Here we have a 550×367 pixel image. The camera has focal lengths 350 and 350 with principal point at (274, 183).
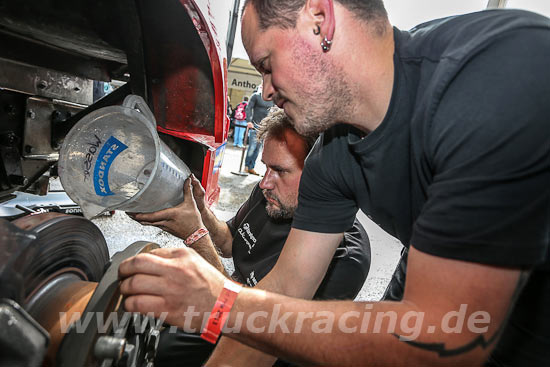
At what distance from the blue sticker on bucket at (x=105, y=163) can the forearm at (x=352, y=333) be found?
2.08ft

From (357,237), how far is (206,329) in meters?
0.75

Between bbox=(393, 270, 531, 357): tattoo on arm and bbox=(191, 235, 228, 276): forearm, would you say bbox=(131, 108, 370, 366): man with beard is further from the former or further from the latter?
bbox=(393, 270, 531, 357): tattoo on arm

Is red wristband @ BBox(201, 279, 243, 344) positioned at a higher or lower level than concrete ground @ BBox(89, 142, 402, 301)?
higher

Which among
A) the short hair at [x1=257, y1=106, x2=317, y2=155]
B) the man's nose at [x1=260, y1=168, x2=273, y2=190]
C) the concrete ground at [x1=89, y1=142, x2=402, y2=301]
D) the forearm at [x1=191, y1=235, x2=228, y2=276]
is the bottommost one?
the concrete ground at [x1=89, y1=142, x2=402, y2=301]

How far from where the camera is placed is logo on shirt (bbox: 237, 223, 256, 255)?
150 cm

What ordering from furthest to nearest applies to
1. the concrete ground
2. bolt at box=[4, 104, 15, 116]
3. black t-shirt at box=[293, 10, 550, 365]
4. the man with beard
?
the concrete ground → bolt at box=[4, 104, 15, 116] → the man with beard → black t-shirt at box=[293, 10, 550, 365]

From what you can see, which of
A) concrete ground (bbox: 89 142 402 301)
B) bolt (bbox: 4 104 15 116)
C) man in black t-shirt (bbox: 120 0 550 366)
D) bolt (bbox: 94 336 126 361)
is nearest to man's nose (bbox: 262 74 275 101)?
man in black t-shirt (bbox: 120 0 550 366)

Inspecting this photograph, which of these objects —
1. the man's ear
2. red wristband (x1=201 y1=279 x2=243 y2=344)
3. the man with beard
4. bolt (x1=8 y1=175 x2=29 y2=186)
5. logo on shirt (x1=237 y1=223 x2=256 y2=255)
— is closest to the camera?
red wristband (x1=201 y1=279 x2=243 y2=344)

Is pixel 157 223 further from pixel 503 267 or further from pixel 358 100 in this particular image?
pixel 503 267

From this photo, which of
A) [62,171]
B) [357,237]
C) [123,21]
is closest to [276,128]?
[357,237]

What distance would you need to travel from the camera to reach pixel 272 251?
4.57 feet

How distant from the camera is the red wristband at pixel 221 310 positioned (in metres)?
0.69

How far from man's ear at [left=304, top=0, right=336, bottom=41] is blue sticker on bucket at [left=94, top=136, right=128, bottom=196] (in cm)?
71

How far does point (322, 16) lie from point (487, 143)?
1.55ft
